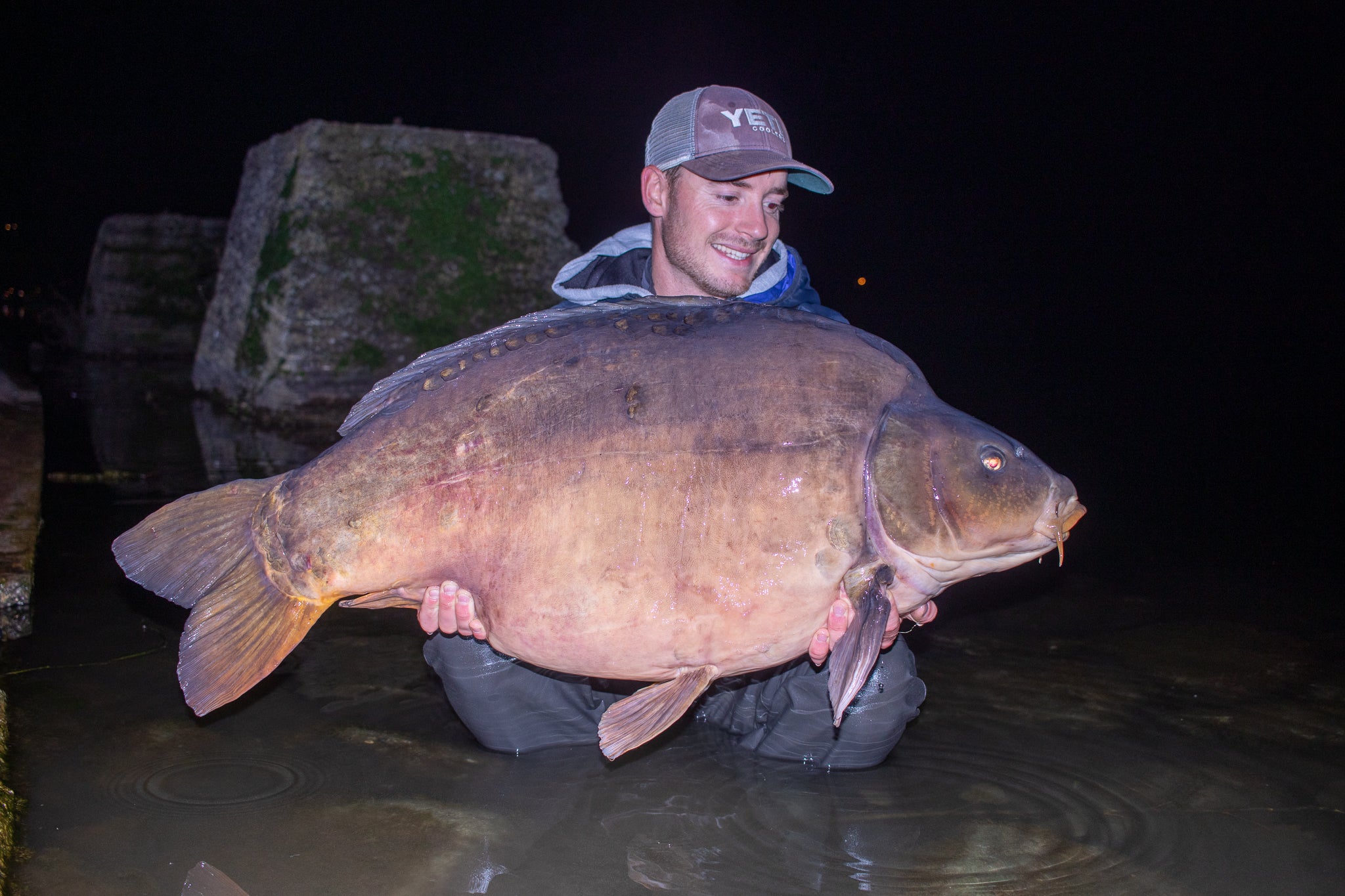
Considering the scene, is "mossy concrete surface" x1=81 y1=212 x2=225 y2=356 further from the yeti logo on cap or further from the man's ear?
the yeti logo on cap

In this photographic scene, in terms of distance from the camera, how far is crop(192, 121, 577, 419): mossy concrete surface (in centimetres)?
1030

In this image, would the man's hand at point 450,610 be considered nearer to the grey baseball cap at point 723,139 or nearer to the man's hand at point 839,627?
the man's hand at point 839,627

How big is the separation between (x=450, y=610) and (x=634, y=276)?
1667 mm

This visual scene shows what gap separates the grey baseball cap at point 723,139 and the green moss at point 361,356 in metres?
7.43

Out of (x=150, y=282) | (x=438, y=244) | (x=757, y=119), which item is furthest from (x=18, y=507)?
(x=150, y=282)

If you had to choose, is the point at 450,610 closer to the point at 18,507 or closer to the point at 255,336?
the point at 18,507

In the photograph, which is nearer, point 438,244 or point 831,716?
point 831,716

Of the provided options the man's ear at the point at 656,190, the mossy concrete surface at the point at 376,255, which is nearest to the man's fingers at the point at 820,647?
the man's ear at the point at 656,190

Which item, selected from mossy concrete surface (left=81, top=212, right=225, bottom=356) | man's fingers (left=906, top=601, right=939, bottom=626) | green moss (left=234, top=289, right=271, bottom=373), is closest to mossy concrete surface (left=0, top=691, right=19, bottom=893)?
man's fingers (left=906, top=601, right=939, bottom=626)

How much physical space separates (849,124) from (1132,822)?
85.3 ft

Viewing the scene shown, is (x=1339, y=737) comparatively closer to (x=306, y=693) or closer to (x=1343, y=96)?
(x=306, y=693)

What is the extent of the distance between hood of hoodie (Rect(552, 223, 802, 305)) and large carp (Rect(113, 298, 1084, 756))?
1064mm

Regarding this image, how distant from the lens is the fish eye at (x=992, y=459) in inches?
96.9

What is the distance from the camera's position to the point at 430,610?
103 inches
